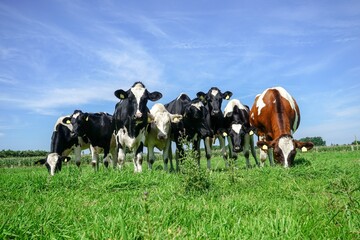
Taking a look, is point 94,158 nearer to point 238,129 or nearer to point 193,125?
point 193,125

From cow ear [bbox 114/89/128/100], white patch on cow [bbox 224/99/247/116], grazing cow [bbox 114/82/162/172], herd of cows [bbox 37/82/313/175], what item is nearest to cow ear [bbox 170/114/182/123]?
herd of cows [bbox 37/82/313/175]

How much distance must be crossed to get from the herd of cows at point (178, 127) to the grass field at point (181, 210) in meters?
3.21

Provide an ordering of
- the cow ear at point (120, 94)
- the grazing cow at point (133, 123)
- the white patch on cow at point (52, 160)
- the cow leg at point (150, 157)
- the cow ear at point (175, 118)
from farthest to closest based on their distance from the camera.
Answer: the white patch on cow at point (52, 160)
the cow ear at point (175, 118)
the cow leg at point (150, 157)
the cow ear at point (120, 94)
the grazing cow at point (133, 123)

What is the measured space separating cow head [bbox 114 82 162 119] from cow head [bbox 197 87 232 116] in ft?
8.62

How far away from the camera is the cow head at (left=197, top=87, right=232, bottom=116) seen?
12.8m

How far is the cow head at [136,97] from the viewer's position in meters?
10.3

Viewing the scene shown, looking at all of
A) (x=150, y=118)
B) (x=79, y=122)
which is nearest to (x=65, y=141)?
(x=79, y=122)

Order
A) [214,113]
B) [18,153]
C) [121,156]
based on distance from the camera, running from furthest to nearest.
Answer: [18,153] < [214,113] < [121,156]

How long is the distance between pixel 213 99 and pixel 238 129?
1.61 m

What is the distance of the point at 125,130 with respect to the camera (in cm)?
1053

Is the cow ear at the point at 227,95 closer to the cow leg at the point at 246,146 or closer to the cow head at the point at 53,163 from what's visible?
the cow leg at the point at 246,146

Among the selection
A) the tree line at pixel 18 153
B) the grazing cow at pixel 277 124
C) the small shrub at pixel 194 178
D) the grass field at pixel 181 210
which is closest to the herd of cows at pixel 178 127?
the grazing cow at pixel 277 124

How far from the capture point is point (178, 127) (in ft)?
39.3

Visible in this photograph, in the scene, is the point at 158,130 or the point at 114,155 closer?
the point at 158,130
